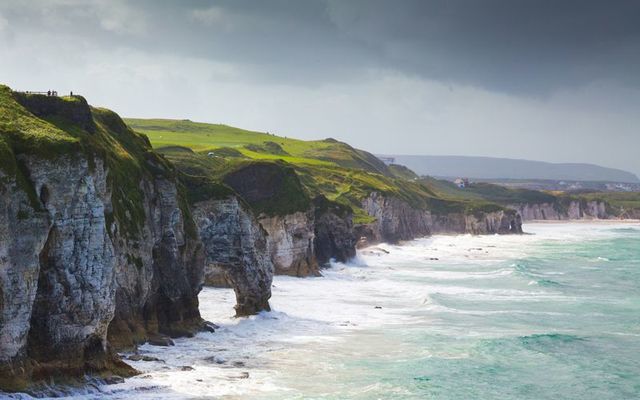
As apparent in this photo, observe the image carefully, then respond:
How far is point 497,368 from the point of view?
4719cm

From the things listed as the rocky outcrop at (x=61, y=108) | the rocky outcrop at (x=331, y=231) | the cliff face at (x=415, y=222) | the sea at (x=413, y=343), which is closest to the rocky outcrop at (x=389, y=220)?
the cliff face at (x=415, y=222)

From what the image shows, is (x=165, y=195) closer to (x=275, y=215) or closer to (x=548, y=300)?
(x=275, y=215)

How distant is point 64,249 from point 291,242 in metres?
54.0

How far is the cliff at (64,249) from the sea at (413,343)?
2.22m

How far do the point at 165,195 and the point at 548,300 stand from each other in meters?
42.0

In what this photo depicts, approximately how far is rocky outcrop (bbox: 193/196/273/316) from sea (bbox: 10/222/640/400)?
1.84 metres

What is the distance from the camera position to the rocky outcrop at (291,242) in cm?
8781

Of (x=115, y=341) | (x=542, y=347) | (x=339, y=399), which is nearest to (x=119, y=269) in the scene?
(x=115, y=341)

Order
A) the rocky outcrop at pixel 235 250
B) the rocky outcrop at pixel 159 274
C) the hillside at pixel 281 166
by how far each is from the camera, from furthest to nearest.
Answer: the hillside at pixel 281 166 < the rocky outcrop at pixel 235 250 < the rocky outcrop at pixel 159 274

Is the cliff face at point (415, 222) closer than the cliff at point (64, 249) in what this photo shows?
No

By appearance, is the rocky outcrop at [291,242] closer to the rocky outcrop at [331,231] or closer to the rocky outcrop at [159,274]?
the rocky outcrop at [331,231]

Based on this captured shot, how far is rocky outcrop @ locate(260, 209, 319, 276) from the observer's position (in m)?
87.8

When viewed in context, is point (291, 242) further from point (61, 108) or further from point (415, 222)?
point (415, 222)

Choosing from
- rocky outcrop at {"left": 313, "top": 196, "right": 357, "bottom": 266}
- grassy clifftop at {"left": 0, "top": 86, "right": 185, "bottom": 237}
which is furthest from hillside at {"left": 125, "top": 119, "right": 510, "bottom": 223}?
grassy clifftop at {"left": 0, "top": 86, "right": 185, "bottom": 237}
